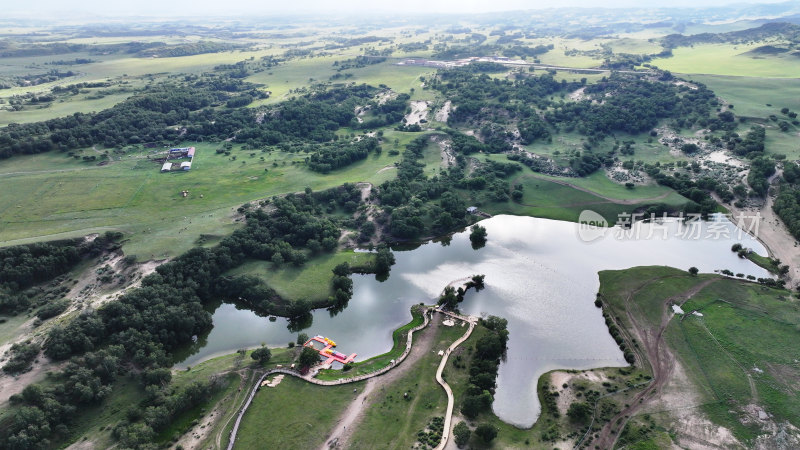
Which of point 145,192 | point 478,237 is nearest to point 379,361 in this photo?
point 478,237

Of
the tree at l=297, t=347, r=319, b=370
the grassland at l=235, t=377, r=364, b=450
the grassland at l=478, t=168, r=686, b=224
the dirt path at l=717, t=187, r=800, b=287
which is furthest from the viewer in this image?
the grassland at l=478, t=168, r=686, b=224

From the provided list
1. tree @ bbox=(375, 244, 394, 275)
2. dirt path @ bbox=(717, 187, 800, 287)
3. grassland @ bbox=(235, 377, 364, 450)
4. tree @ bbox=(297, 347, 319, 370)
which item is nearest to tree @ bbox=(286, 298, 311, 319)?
tree @ bbox=(297, 347, 319, 370)

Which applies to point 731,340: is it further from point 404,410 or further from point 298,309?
point 298,309

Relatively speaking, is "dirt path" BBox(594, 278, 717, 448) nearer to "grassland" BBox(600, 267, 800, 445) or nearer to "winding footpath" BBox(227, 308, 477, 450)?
"grassland" BBox(600, 267, 800, 445)

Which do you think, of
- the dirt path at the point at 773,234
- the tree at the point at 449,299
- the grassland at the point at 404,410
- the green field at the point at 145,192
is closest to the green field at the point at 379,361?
the grassland at the point at 404,410

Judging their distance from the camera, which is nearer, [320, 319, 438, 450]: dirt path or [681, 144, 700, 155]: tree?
[320, 319, 438, 450]: dirt path

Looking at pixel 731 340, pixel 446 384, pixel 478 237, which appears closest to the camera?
pixel 446 384

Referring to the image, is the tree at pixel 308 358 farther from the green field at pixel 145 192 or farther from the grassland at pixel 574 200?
the grassland at pixel 574 200
